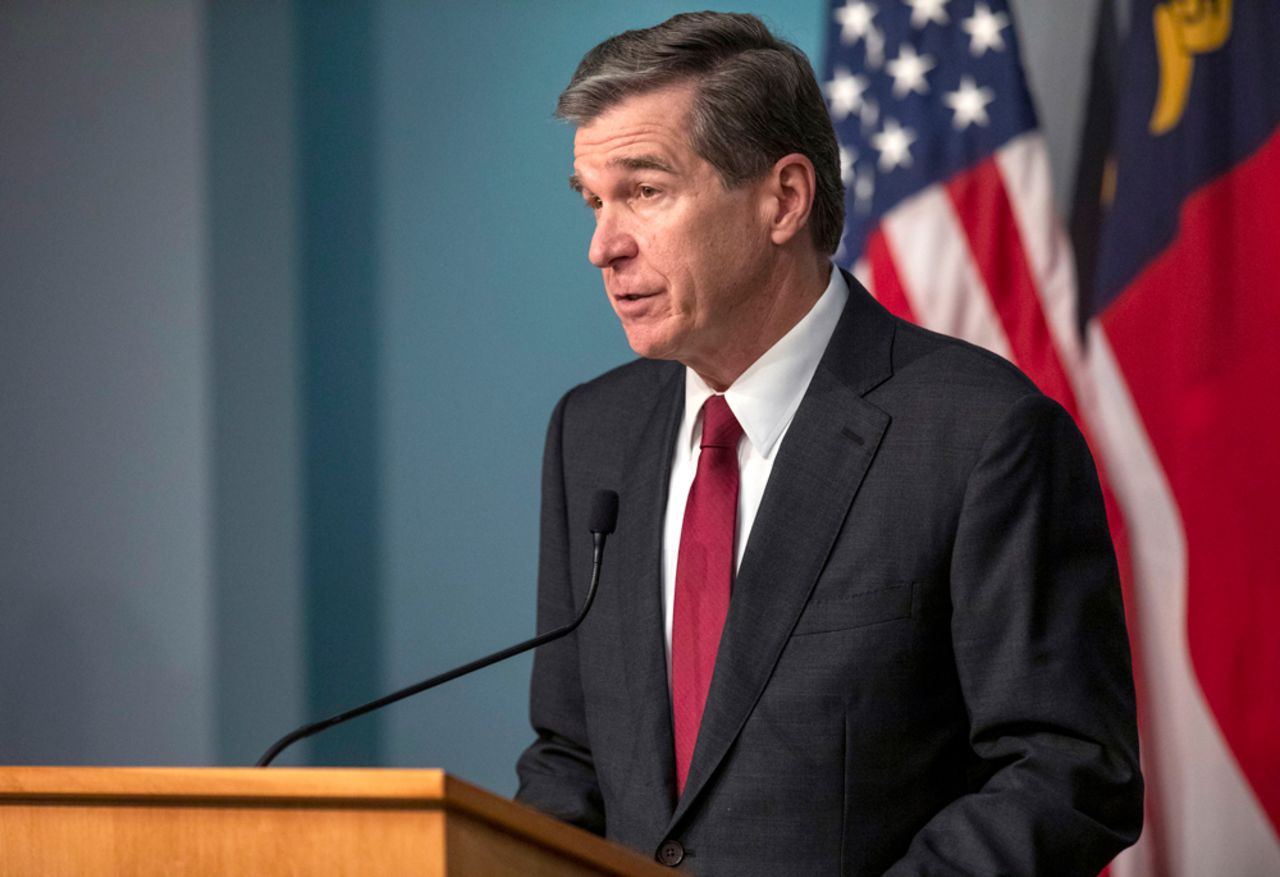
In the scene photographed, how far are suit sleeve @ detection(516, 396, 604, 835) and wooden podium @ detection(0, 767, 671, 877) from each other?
814 mm

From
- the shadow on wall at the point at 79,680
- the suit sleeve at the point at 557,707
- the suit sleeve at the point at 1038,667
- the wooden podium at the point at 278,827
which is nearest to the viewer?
the wooden podium at the point at 278,827

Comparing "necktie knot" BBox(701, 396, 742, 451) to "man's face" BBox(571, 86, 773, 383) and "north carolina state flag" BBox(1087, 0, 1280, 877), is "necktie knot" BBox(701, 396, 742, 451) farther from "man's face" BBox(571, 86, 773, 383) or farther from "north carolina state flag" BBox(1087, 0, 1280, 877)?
"north carolina state flag" BBox(1087, 0, 1280, 877)

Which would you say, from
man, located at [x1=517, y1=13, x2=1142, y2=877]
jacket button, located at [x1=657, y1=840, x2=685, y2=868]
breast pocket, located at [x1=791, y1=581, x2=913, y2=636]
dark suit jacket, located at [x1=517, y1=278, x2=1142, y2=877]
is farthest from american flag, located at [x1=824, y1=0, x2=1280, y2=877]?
jacket button, located at [x1=657, y1=840, x2=685, y2=868]

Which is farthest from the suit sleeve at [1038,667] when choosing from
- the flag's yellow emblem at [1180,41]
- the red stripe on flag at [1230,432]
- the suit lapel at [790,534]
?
the flag's yellow emblem at [1180,41]

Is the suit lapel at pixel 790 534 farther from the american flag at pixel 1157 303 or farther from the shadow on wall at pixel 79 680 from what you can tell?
the shadow on wall at pixel 79 680

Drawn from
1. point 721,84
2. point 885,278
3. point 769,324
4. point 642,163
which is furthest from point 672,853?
point 885,278

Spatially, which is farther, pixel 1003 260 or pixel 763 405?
pixel 1003 260

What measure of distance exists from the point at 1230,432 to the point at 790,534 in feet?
4.47

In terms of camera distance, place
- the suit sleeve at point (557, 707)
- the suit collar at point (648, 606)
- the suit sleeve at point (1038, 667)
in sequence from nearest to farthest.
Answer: the suit sleeve at point (1038, 667) → the suit collar at point (648, 606) → the suit sleeve at point (557, 707)

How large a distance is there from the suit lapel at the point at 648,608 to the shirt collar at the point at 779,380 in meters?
0.15

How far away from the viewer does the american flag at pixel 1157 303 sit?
8.96ft

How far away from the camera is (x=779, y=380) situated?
187 cm

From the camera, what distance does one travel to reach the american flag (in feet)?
8.96

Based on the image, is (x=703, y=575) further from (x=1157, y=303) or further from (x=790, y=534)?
(x=1157, y=303)
